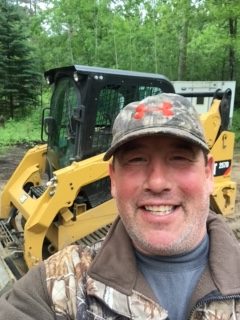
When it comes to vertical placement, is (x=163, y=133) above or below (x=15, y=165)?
above

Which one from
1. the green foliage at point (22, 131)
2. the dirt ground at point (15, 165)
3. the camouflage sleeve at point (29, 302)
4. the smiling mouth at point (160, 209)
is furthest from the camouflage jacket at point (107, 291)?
the green foliage at point (22, 131)

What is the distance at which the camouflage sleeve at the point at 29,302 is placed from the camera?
127 cm

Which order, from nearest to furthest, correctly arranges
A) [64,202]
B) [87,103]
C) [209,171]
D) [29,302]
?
[29,302]
[209,171]
[64,202]
[87,103]

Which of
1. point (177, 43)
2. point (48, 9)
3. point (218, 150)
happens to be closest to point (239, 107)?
point (177, 43)

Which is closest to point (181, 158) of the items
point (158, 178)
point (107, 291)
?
point (158, 178)

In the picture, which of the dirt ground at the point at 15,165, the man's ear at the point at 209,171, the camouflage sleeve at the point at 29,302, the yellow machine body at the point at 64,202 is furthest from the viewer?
the dirt ground at the point at 15,165

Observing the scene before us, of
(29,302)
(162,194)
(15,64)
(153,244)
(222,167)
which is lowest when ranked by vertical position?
(222,167)

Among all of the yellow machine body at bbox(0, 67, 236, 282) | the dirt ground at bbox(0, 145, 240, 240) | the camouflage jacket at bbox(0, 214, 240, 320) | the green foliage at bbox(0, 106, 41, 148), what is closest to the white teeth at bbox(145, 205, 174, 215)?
the camouflage jacket at bbox(0, 214, 240, 320)

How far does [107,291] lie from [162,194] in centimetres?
33

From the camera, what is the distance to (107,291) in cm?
131

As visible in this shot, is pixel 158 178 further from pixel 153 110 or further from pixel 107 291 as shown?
pixel 107 291

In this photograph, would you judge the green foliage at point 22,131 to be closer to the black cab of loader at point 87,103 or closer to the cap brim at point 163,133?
the black cab of loader at point 87,103

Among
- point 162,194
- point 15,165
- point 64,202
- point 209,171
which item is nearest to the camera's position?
point 162,194

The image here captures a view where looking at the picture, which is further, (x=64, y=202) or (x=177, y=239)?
(x=64, y=202)
